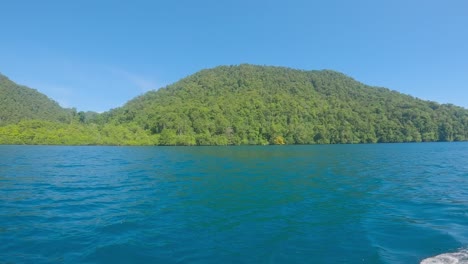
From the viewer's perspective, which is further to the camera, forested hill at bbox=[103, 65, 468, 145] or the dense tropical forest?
forested hill at bbox=[103, 65, 468, 145]

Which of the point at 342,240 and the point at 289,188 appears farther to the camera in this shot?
the point at 289,188

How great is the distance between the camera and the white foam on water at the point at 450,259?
28.8 feet

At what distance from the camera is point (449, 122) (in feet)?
570

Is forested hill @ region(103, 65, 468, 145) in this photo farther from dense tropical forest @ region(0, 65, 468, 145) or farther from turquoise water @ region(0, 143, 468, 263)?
turquoise water @ region(0, 143, 468, 263)

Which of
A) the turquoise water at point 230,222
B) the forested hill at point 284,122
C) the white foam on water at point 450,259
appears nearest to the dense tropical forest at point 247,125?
the forested hill at point 284,122

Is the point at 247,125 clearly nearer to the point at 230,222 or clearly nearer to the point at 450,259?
the point at 230,222

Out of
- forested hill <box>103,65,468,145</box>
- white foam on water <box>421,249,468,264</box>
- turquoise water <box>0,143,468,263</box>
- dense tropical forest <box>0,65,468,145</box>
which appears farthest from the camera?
forested hill <box>103,65,468,145</box>

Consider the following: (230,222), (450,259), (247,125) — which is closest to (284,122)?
(247,125)

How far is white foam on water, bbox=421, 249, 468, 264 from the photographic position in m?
8.77

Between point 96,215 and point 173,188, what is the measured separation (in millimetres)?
7880

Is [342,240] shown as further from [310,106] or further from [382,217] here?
[310,106]

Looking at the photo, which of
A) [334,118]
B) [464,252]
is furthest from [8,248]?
[334,118]

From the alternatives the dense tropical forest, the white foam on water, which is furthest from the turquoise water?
the dense tropical forest

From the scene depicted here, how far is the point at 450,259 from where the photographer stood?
8969 millimetres
